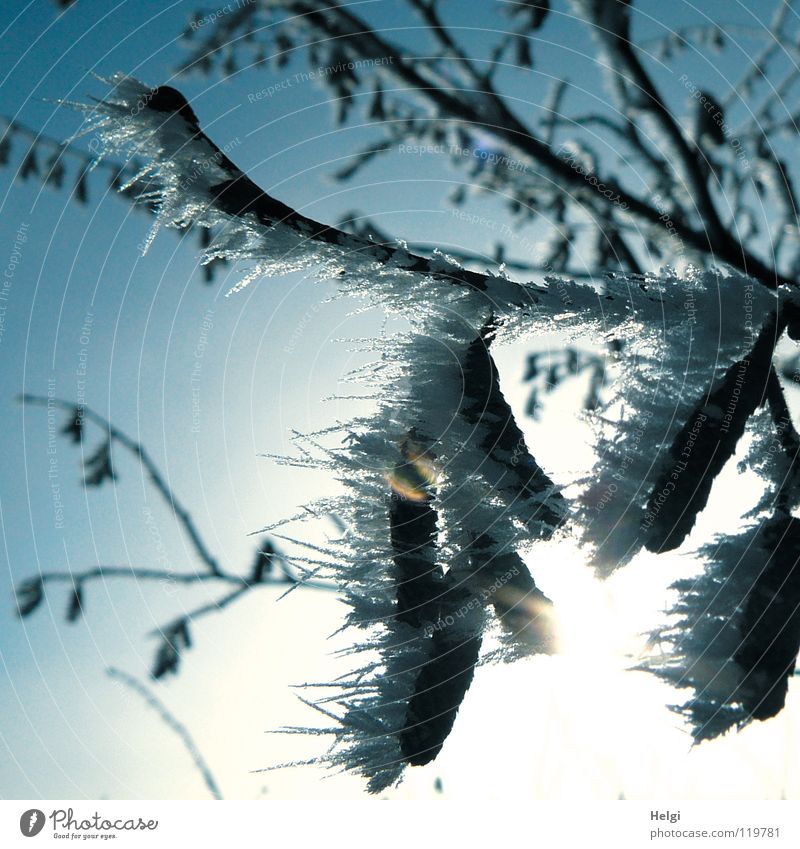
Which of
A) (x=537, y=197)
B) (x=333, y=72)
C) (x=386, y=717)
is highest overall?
(x=333, y=72)

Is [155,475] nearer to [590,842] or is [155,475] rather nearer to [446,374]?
[446,374]

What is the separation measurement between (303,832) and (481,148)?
113 centimetres

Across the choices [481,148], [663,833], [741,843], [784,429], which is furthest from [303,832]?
[481,148]

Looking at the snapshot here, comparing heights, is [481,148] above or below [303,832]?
above

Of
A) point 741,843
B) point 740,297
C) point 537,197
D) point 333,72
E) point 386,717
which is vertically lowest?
point 741,843

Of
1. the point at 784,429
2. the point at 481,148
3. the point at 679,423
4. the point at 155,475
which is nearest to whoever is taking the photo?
the point at 679,423

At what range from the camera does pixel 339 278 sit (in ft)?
2.28

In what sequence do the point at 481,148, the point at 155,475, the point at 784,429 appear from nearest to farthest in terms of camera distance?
A: the point at 784,429 → the point at 481,148 → the point at 155,475

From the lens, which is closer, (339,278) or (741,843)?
(339,278)

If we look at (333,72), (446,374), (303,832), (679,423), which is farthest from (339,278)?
(303,832)

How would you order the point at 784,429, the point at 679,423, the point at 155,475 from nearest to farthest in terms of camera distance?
1. the point at 679,423
2. the point at 784,429
3. the point at 155,475

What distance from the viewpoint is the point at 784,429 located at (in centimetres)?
79

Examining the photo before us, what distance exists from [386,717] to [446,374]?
14.4 inches

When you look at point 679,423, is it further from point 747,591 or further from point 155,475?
point 155,475
